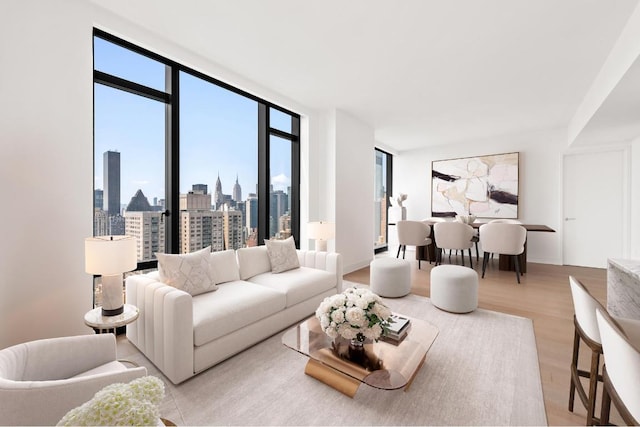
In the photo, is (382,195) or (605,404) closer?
(605,404)

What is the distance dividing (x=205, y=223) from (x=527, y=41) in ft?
12.6

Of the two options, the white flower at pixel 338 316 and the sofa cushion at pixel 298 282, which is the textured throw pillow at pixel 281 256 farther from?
the white flower at pixel 338 316

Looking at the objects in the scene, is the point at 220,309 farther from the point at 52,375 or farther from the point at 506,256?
the point at 506,256

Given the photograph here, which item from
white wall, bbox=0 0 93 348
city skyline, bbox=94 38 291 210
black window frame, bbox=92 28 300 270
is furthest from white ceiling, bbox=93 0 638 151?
white wall, bbox=0 0 93 348

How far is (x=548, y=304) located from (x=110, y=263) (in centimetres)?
443

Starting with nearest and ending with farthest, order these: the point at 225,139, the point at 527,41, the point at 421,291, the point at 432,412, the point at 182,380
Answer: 1. the point at 432,412
2. the point at 182,380
3. the point at 527,41
4. the point at 225,139
5. the point at 421,291

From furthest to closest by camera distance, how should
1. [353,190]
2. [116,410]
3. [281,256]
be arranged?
[353,190]
[281,256]
[116,410]

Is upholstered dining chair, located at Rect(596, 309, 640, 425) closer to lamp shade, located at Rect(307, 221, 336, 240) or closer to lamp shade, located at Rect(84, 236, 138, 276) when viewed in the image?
lamp shade, located at Rect(84, 236, 138, 276)

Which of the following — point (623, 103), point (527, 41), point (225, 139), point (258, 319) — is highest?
point (527, 41)

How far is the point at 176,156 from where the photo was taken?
2953 mm

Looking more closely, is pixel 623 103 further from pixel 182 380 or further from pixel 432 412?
pixel 182 380

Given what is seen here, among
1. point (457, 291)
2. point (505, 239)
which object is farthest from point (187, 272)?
point (505, 239)

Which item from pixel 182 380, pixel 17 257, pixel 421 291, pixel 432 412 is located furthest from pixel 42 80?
pixel 421 291

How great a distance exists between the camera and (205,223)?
3271 mm
